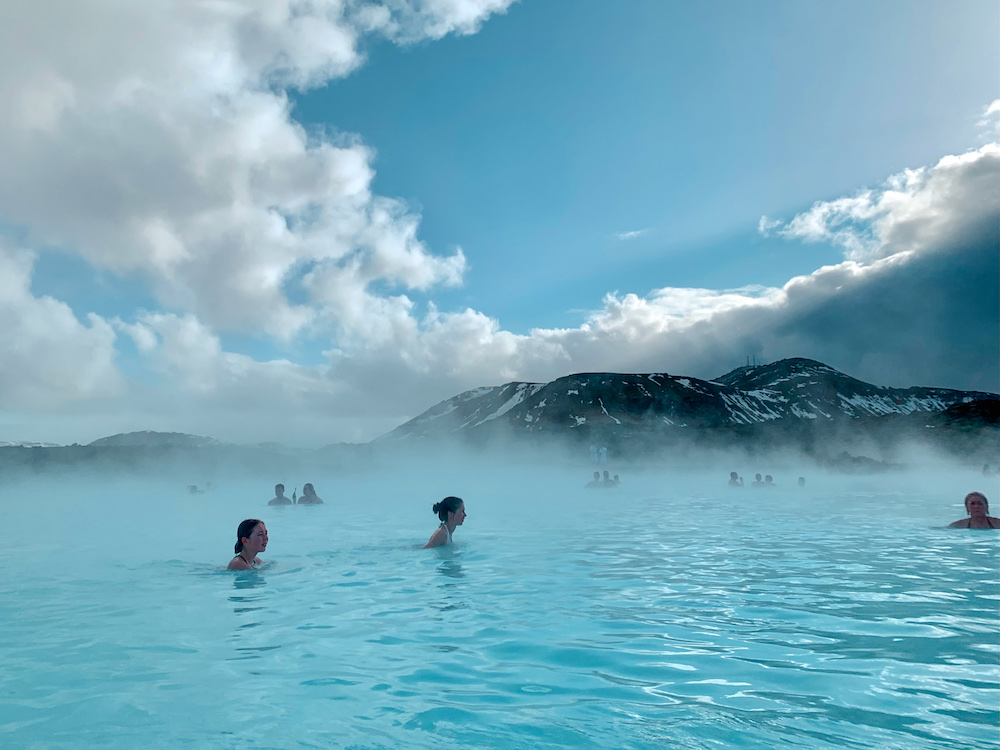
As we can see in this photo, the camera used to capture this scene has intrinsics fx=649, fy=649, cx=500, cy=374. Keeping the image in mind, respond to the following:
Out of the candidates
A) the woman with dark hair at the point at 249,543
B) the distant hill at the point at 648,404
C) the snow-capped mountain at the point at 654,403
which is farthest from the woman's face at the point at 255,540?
the snow-capped mountain at the point at 654,403

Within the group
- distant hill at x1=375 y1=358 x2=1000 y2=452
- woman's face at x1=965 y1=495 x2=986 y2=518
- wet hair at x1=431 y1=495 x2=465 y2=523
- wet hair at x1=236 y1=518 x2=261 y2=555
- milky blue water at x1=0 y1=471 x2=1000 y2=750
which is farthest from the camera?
distant hill at x1=375 y1=358 x2=1000 y2=452

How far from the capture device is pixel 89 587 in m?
8.11

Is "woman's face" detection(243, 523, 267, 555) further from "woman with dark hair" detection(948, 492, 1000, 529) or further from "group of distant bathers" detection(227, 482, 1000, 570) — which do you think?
"woman with dark hair" detection(948, 492, 1000, 529)

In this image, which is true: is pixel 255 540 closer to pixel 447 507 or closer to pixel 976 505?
pixel 447 507

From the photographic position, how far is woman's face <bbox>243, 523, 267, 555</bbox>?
8695 mm

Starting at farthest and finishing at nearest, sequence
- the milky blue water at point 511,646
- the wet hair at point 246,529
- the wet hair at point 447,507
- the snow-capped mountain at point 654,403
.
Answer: the snow-capped mountain at point 654,403 < the wet hair at point 447,507 < the wet hair at point 246,529 < the milky blue water at point 511,646

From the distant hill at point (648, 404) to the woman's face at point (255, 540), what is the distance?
84534 mm

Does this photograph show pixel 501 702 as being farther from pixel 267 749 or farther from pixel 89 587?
pixel 89 587

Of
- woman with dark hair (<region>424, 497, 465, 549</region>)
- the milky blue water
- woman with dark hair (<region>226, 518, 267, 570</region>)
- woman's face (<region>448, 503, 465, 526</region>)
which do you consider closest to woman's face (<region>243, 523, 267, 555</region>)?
woman with dark hair (<region>226, 518, 267, 570</region>)

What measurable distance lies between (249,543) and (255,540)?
10 centimetres

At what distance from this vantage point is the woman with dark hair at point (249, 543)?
28.5ft

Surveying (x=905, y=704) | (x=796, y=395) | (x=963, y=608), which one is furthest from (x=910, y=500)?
(x=796, y=395)

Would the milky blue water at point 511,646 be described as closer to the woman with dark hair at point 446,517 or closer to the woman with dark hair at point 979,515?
→ the woman with dark hair at point 446,517

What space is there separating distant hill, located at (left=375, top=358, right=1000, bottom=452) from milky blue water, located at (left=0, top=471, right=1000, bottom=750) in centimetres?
8368
